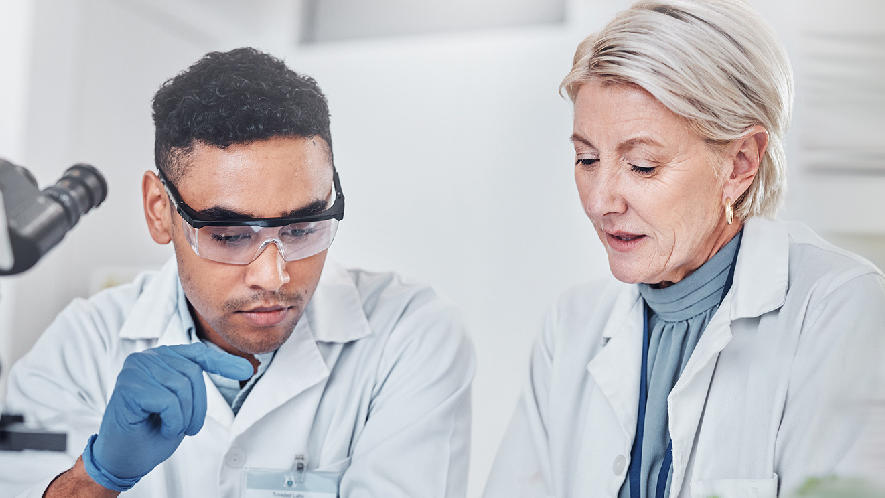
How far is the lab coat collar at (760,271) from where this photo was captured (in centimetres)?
133

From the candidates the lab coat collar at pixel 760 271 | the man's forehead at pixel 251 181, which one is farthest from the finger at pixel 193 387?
the lab coat collar at pixel 760 271

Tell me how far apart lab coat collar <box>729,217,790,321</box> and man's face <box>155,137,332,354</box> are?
766mm

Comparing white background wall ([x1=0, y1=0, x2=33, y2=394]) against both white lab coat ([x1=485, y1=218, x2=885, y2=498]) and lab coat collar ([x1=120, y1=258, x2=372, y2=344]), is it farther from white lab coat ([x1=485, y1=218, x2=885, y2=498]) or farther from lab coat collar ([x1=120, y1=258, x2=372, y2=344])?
white lab coat ([x1=485, y1=218, x2=885, y2=498])

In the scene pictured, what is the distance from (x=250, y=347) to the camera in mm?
1614

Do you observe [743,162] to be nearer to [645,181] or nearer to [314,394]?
[645,181]

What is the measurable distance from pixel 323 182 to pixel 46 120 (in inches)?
25.4

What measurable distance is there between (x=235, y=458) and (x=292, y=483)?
0.12m

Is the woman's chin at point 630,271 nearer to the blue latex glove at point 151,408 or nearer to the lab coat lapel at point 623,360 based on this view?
the lab coat lapel at point 623,360

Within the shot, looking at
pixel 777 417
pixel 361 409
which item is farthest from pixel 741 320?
pixel 361 409

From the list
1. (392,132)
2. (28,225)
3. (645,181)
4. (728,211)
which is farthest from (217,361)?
(728,211)

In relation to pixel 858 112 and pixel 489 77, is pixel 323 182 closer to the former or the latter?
pixel 489 77

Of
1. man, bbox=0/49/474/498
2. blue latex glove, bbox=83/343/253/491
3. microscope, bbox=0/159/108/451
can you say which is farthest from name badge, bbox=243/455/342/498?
microscope, bbox=0/159/108/451

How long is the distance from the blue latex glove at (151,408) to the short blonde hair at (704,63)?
80 cm

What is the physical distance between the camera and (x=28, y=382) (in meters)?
1.69
